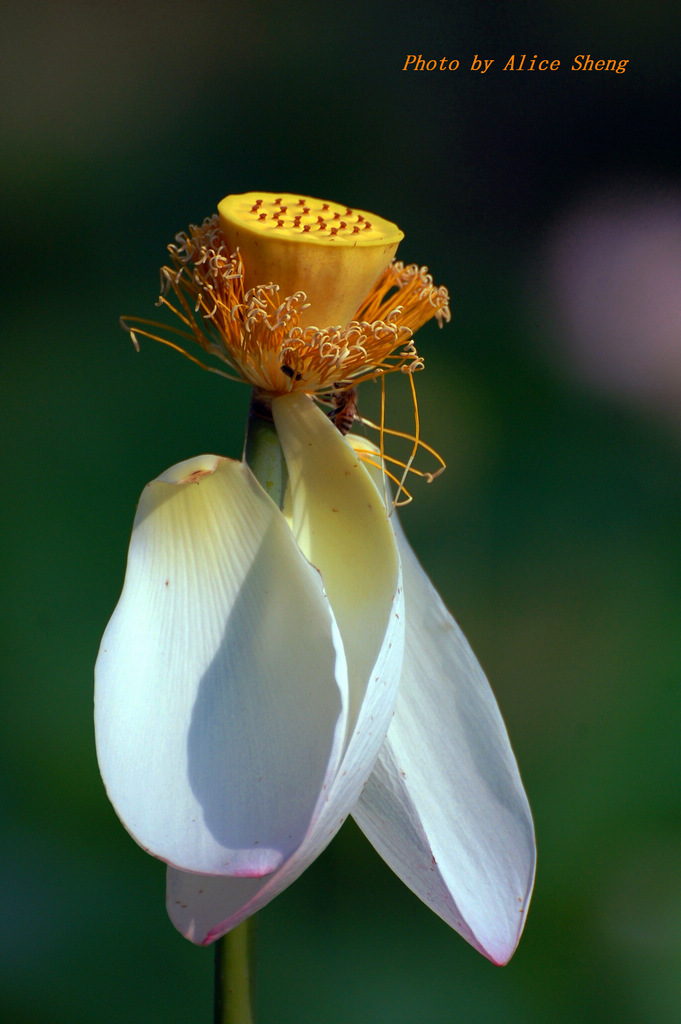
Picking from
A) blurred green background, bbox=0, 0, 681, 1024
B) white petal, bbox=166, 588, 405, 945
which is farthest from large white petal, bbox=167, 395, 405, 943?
blurred green background, bbox=0, 0, 681, 1024

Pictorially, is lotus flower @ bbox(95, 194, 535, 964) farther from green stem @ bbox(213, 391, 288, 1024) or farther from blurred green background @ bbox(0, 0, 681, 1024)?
blurred green background @ bbox(0, 0, 681, 1024)

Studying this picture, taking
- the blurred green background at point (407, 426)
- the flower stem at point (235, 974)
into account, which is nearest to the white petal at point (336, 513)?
the flower stem at point (235, 974)

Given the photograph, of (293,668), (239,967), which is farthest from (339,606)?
(239,967)

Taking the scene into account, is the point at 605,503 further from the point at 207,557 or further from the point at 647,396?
the point at 207,557

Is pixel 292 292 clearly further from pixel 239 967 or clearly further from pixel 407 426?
pixel 407 426

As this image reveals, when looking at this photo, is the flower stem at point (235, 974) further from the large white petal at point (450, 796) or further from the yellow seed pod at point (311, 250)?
the yellow seed pod at point (311, 250)
